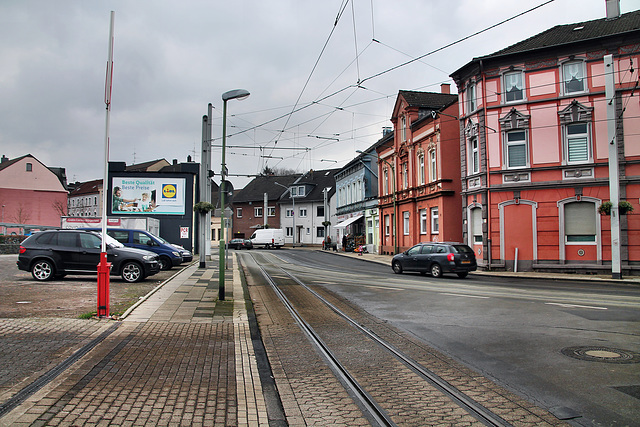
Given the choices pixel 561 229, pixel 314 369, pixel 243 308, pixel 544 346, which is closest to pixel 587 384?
pixel 544 346

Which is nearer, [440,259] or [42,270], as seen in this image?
[42,270]

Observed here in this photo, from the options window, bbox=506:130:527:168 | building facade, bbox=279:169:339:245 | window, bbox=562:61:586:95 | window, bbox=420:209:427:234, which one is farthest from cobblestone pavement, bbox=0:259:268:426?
building facade, bbox=279:169:339:245

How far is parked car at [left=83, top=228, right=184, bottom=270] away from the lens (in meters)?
23.0

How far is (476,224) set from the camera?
2783cm

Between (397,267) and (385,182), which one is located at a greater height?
(385,182)

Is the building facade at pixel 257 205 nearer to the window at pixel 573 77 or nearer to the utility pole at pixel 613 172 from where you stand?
the window at pixel 573 77

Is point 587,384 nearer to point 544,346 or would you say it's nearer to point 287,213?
point 544,346

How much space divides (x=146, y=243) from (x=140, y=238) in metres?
0.35

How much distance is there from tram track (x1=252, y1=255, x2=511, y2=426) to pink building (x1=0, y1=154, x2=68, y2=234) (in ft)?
202

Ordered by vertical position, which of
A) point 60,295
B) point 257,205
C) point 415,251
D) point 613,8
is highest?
point 613,8

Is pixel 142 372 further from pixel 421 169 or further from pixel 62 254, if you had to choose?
pixel 421 169

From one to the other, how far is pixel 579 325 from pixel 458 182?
23.0m

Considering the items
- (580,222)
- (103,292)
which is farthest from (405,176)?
(103,292)

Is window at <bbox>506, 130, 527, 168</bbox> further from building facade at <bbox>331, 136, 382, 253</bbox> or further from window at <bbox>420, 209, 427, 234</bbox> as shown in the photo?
building facade at <bbox>331, 136, 382, 253</bbox>
